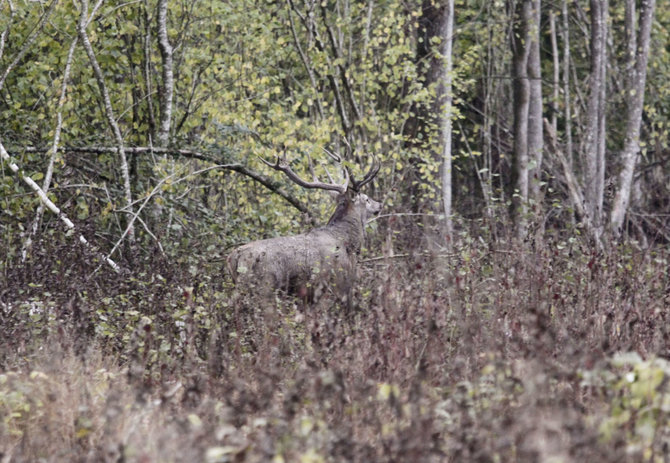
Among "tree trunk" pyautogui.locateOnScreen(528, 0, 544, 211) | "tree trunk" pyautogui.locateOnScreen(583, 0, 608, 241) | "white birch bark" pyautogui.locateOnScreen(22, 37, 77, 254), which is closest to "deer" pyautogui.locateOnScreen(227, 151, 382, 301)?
"white birch bark" pyautogui.locateOnScreen(22, 37, 77, 254)

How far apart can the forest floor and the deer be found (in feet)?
1.04

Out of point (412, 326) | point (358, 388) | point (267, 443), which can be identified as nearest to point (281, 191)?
point (412, 326)

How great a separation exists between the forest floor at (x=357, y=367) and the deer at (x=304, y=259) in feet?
1.04

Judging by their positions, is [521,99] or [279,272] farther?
[521,99]

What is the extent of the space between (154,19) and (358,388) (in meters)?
8.07

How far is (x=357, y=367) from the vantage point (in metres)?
5.44

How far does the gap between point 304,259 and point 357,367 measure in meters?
3.51

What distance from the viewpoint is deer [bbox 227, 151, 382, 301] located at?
8.13 m

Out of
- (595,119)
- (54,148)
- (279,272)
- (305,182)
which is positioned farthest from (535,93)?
(54,148)

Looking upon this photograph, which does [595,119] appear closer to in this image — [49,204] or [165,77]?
[165,77]

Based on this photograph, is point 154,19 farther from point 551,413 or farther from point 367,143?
point 551,413

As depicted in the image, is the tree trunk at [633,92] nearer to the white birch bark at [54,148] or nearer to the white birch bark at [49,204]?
the white birch bark at [49,204]

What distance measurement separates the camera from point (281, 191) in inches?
451

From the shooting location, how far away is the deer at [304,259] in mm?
8133
